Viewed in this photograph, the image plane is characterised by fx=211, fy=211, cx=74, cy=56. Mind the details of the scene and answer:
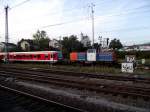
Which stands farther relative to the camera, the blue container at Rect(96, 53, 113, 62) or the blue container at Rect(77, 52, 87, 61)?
the blue container at Rect(77, 52, 87, 61)

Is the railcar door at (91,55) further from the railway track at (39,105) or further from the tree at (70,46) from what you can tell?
the railway track at (39,105)

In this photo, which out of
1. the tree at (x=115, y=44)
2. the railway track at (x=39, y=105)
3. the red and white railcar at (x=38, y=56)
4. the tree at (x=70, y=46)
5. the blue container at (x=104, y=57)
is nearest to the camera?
the railway track at (x=39, y=105)

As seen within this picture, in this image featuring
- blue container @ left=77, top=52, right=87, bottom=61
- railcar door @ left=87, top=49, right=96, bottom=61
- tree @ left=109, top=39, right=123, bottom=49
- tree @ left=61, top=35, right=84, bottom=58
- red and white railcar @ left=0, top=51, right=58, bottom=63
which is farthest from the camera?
tree @ left=109, top=39, right=123, bottom=49

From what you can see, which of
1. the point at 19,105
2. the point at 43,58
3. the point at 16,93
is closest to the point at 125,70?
the point at 16,93

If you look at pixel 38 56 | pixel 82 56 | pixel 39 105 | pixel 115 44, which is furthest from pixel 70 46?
pixel 39 105

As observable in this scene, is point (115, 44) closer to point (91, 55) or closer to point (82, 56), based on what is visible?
point (82, 56)

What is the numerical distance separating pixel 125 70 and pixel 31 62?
26717mm

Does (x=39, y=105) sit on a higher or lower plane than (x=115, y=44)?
lower

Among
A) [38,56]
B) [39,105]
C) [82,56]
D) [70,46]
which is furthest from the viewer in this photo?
[70,46]

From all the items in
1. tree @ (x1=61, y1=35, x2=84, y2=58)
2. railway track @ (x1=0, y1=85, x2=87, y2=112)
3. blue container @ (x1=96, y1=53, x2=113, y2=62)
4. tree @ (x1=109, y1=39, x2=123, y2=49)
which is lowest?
railway track @ (x1=0, y1=85, x2=87, y2=112)

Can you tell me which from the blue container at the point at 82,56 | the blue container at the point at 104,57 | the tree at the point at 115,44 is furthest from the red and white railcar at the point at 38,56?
the tree at the point at 115,44

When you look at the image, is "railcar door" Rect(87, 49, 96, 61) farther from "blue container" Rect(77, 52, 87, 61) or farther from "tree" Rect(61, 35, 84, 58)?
"tree" Rect(61, 35, 84, 58)

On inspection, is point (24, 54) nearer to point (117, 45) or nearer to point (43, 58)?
point (43, 58)

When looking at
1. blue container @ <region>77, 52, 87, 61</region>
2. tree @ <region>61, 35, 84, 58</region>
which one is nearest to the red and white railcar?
blue container @ <region>77, 52, 87, 61</region>
